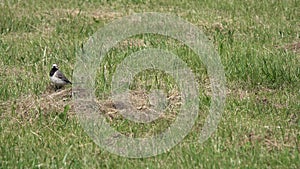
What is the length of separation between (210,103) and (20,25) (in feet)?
14.7

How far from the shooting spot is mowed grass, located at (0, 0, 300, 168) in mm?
5953

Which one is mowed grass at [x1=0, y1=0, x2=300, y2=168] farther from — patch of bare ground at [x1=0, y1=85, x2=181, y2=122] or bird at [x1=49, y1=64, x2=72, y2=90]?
bird at [x1=49, y1=64, x2=72, y2=90]

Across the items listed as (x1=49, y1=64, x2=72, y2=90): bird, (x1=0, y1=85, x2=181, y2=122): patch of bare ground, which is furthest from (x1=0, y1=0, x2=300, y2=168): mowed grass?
(x1=49, y1=64, x2=72, y2=90): bird

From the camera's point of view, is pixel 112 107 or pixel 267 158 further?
pixel 112 107

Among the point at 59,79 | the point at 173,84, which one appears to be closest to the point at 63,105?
the point at 59,79

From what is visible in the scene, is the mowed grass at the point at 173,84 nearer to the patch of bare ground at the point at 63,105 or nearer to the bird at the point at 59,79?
the patch of bare ground at the point at 63,105

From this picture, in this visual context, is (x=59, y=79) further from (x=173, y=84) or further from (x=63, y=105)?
(x=173, y=84)

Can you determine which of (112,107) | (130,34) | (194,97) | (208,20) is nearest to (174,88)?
(194,97)

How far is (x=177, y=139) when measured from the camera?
20.6 ft

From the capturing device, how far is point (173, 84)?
24.8ft

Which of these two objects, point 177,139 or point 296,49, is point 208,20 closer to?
point 296,49

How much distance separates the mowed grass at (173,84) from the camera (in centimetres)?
595

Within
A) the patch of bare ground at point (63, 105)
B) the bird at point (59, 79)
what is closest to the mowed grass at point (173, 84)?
the patch of bare ground at point (63, 105)

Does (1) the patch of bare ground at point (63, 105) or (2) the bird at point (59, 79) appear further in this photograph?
(2) the bird at point (59, 79)
